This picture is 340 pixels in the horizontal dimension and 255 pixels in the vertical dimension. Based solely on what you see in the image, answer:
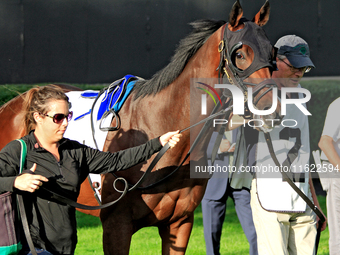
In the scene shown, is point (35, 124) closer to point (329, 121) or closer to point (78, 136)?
point (78, 136)

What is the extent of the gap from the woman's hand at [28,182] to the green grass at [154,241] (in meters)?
3.00

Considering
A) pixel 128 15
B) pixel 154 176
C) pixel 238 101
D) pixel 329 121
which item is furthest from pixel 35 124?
pixel 128 15

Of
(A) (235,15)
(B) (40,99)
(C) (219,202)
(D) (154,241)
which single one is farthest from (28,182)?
(D) (154,241)

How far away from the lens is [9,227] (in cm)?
253

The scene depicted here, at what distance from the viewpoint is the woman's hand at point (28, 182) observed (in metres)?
2.43

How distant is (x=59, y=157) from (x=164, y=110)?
0.89m

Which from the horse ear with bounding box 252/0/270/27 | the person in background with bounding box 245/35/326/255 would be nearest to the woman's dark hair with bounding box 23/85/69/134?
the horse ear with bounding box 252/0/270/27

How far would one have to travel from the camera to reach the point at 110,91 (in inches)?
149

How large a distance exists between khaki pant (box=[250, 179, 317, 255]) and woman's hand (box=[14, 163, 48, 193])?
181 cm

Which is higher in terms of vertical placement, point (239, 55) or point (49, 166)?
point (239, 55)

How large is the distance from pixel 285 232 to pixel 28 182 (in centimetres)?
203

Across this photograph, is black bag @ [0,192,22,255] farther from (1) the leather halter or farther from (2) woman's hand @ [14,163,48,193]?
(1) the leather halter

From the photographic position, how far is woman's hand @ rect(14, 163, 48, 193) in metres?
2.43

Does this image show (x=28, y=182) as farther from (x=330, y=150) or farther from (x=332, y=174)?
(x=332, y=174)
